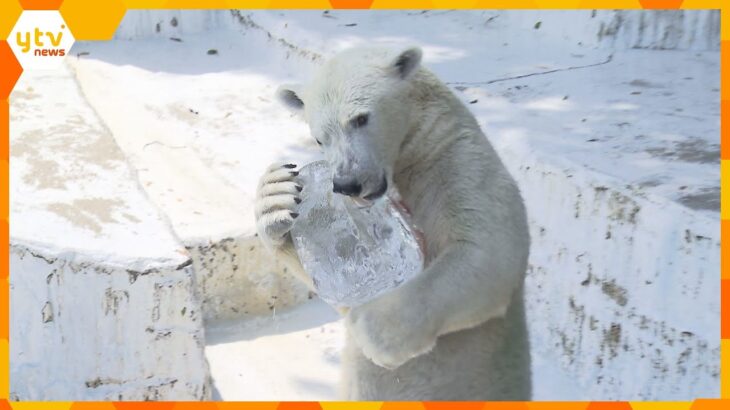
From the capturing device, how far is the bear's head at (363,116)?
2.56 m

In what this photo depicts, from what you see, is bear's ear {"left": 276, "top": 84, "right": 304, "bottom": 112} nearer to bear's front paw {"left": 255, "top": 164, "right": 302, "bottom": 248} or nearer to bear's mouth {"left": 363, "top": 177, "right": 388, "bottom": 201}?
bear's front paw {"left": 255, "top": 164, "right": 302, "bottom": 248}

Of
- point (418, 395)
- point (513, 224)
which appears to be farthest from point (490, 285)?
point (418, 395)

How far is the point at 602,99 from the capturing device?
15.9 ft

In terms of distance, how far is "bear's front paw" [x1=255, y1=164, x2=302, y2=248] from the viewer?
2654mm

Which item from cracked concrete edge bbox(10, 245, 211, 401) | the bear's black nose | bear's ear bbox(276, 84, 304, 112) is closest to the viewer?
the bear's black nose

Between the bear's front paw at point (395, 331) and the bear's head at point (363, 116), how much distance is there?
30 cm

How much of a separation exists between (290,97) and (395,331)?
865mm

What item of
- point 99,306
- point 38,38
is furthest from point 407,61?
point 38,38

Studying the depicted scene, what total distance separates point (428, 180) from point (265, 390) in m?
2.07

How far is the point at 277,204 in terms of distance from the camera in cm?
268

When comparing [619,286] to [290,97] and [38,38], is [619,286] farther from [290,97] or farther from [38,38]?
[38,38]

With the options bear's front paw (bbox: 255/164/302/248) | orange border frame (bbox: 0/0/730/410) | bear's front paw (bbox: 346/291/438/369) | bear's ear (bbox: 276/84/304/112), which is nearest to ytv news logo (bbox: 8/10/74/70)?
orange border frame (bbox: 0/0/730/410)

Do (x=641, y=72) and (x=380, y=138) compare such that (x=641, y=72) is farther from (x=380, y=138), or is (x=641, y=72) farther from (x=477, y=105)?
(x=380, y=138)

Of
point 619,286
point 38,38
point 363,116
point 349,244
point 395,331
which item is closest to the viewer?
point 395,331
